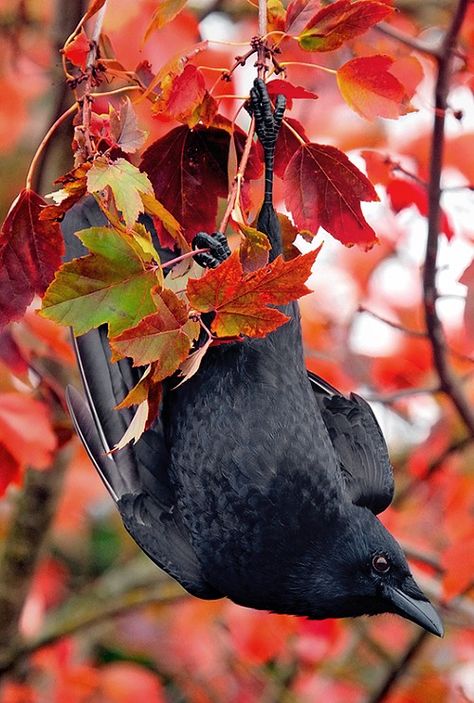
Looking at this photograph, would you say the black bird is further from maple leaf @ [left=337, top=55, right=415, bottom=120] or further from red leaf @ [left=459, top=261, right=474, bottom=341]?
red leaf @ [left=459, top=261, right=474, bottom=341]

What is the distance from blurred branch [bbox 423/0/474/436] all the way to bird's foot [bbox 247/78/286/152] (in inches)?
19.2

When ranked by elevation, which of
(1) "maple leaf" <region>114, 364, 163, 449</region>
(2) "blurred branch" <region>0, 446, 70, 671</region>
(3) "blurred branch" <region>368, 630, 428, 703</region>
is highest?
(1) "maple leaf" <region>114, 364, 163, 449</region>

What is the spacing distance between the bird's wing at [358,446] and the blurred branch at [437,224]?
0.43m

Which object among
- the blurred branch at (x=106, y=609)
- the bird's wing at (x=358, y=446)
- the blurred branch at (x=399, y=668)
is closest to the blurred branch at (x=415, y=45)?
the bird's wing at (x=358, y=446)

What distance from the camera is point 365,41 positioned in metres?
3.02

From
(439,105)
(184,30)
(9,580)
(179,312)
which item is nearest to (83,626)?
(9,580)

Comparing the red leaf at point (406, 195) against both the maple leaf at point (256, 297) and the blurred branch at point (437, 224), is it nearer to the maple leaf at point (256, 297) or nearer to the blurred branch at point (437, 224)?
the blurred branch at point (437, 224)

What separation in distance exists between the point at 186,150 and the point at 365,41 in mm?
1442

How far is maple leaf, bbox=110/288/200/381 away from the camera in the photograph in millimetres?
1345

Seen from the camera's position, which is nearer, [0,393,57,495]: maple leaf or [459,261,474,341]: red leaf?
[459,261,474,341]: red leaf

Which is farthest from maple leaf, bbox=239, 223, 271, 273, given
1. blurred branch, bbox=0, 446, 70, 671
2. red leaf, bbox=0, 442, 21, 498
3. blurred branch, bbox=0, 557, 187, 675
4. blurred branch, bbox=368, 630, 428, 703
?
blurred branch, bbox=368, 630, 428, 703

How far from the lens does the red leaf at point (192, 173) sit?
1763 mm

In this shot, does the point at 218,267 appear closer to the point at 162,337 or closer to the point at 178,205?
the point at 162,337

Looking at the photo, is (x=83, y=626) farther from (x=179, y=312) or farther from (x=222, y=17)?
(x=179, y=312)
